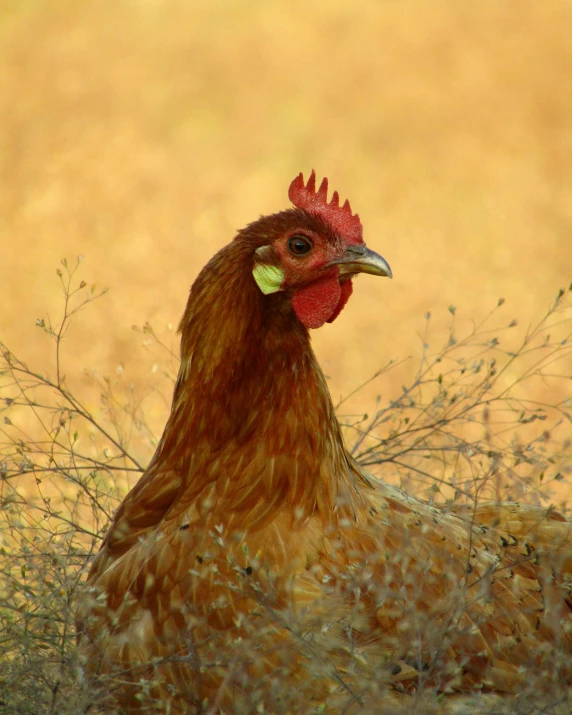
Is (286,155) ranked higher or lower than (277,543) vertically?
higher

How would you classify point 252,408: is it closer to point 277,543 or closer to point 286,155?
point 277,543

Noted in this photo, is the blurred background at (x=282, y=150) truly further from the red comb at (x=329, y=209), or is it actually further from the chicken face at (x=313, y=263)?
the chicken face at (x=313, y=263)

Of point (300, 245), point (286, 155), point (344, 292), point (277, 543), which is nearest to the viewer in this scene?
point (277, 543)

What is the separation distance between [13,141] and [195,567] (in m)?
10.1

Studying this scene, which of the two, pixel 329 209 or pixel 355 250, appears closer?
pixel 355 250

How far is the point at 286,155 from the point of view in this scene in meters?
12.1

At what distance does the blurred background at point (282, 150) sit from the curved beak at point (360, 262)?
517 cm

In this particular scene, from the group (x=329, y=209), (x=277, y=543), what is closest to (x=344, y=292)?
(x=329, y=209)

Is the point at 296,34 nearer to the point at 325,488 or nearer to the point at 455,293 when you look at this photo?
the point at 455,293

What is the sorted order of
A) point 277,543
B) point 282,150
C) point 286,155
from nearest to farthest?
1. point 277,543
2. point 286,155
3. point 282,150

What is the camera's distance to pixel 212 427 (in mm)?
3262

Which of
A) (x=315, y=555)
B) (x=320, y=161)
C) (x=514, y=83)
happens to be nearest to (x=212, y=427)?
(x=315, y=555)

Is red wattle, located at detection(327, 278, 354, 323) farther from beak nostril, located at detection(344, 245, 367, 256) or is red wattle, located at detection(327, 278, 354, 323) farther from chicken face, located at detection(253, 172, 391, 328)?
beak nostril, located at detection(344, 245, 367, 256)

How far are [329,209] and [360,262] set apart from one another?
26 cm
